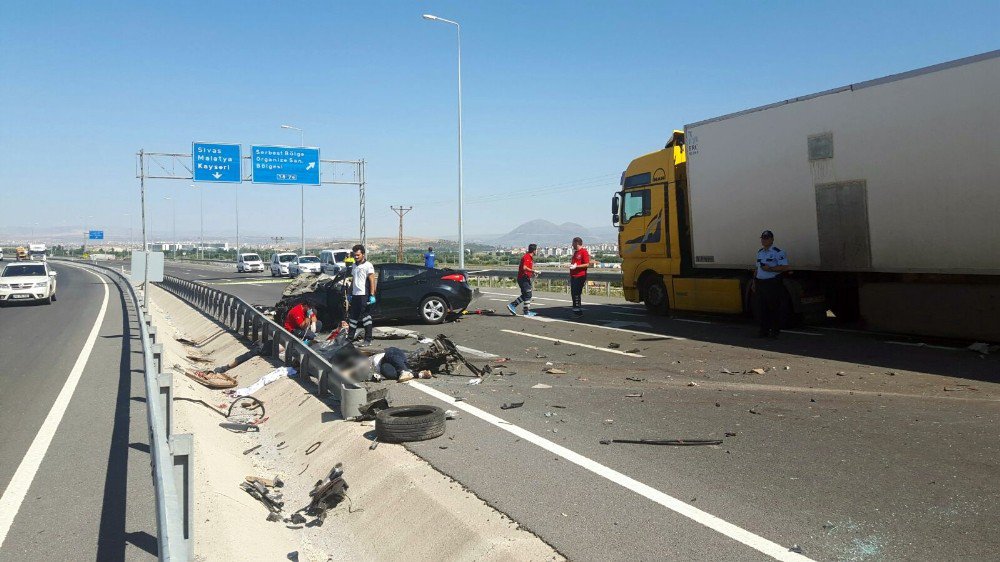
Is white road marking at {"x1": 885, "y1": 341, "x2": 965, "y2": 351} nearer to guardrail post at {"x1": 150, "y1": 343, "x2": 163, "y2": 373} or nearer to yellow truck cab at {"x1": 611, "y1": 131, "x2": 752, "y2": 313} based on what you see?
yellow truck cab at {"x1": 611, "y1": 131, "x2": 752, "y2": 313}

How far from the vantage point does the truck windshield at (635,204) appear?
53.1 feet

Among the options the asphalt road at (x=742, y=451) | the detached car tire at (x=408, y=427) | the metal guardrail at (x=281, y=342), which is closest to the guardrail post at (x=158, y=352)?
the metal guardrail at (x=281, y=342)

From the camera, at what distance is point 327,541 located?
4.92 m

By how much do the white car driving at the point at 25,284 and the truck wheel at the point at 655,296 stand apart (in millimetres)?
22072

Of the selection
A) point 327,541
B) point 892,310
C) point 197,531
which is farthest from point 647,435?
point 892,310

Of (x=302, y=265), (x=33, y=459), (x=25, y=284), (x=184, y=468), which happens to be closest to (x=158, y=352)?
(x=33, y=459)

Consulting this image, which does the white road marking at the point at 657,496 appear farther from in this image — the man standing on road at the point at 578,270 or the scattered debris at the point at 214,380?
the man standing on road at the point at 578,270

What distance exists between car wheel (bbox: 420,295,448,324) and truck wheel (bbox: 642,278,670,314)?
4.67m

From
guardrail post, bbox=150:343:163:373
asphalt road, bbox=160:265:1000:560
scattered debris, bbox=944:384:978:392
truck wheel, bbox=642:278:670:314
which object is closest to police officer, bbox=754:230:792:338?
asphalt road, bbox=160:265:1000:560

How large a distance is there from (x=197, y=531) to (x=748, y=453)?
13.9 ft

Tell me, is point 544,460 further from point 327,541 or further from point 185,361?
point 185,361

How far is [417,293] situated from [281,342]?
506 centimetres

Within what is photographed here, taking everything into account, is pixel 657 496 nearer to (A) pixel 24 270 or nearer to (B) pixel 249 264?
(A) pixel 24 270

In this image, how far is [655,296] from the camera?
53.0 feet
